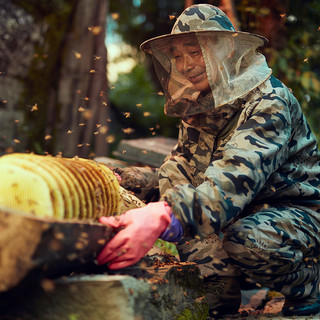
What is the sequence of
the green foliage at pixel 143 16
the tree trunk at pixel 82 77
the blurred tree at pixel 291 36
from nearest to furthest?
the blurred tree at pixel 291 36 → the tree trunk at pixel 82 77 → the green foliage at pixel 143 16

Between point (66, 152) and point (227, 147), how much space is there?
4.18 meters

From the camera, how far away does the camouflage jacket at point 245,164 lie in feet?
6.85

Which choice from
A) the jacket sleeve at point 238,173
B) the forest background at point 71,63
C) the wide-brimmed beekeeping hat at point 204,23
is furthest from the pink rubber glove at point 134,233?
the forest background at point 71,63

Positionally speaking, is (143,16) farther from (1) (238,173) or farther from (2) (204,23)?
(1) (238,173)

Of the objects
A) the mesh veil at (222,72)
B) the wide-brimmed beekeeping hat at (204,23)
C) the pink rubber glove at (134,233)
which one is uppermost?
the wide-brimmed beekeeping hat at (204,23)

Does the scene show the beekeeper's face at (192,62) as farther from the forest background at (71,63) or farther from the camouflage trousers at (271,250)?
the forest background at (71,63)

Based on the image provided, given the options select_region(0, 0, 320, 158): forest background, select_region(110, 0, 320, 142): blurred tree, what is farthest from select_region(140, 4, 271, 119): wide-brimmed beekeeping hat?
select_region(0, 0, 320, 158): forest background

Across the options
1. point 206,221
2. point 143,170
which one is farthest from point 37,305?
point 143,170

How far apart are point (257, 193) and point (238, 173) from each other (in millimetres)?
156

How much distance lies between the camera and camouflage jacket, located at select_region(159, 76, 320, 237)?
2.09 meters

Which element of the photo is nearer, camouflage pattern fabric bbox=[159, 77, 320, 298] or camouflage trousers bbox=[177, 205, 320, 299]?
camouflage pattern fabric bbox=[159, 77, 320, 298]

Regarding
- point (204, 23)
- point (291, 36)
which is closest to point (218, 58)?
point (204, 23)

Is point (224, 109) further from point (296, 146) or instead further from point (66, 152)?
point (66, 152)

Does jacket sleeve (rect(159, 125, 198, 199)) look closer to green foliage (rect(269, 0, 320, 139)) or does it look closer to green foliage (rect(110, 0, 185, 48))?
green foliage (rect(269, 0, 320, 139))
